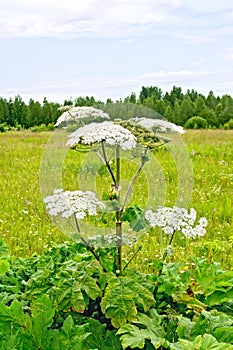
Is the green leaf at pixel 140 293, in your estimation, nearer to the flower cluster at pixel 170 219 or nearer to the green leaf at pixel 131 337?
the green leaf at pixel 131 337

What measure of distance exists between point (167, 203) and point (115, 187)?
3.94 meters

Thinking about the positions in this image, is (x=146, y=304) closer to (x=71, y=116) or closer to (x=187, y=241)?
(x=71, y=116)

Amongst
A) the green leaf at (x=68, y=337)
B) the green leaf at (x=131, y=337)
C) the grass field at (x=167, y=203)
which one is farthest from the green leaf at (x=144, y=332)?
the grass field at (x=167, y=203)

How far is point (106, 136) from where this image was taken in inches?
102

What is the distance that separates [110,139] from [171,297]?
97 centimetres

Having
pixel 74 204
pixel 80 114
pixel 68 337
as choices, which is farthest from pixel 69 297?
pixel 80 114

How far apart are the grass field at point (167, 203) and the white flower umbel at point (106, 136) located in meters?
0.98

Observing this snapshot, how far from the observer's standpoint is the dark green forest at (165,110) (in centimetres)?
2867

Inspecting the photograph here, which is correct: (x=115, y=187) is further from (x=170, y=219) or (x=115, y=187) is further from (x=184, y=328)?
(x=184, y=328)

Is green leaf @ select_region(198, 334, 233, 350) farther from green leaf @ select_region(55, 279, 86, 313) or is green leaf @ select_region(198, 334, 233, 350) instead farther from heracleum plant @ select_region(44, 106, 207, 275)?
heracleum plant @ select_region(44, 106, 207, 275)

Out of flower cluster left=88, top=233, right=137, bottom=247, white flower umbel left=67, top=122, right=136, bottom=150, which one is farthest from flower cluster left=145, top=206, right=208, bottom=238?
white flower umbel left=67, top=122, right=136, bottom=150

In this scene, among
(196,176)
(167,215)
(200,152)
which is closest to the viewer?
(167,215)

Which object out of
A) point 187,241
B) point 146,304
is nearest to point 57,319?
point 146,304

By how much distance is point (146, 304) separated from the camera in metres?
2.58
